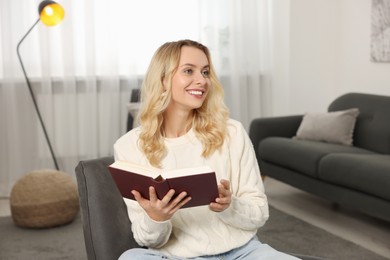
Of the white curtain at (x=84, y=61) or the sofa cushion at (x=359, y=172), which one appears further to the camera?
the white curtain at (x=84, y=61)

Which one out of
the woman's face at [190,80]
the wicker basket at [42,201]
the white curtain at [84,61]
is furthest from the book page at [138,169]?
the white curtain at [84,61]

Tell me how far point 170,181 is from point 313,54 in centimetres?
449

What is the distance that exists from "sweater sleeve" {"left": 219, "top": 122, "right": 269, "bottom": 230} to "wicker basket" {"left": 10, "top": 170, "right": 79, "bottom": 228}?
2.29 meters

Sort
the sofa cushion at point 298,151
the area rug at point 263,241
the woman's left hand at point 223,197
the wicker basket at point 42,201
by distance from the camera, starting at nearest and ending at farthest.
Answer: the woman's left hand at point 223,197 < the area rug at point 263,241 < the wicker basket at point 42,201 < the sofa cushion at point 298,151

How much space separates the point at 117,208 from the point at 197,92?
477 millimetres

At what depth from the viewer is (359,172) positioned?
4086mm

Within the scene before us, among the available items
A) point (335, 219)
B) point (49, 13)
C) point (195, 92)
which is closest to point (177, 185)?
point (195, 92)

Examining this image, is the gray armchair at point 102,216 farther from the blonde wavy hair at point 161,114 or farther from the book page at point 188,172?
the book page at point 188,172

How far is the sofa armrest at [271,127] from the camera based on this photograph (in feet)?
17.1

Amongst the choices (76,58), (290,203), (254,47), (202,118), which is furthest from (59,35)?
(202,118)

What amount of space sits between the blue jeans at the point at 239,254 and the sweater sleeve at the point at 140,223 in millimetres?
45

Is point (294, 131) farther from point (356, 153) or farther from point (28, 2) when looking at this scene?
point (28, 2)

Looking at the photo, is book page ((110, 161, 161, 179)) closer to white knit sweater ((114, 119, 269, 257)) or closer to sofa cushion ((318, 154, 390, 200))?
white knit sweater ((114, 119, 269, 257))

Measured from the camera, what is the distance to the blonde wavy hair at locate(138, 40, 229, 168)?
232cm
